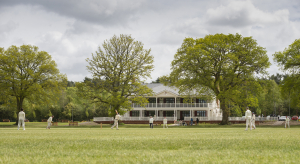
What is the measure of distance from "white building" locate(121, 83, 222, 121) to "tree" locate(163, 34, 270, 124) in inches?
671

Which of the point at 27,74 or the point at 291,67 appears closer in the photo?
the point at 291,67

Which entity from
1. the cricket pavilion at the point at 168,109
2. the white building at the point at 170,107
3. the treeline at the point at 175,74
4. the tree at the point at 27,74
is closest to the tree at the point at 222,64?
the treeline at the point at 175,74

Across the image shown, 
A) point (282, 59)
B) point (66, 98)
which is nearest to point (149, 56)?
point (282, 59)

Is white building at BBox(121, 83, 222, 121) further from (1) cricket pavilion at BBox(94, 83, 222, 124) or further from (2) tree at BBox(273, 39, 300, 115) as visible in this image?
(2) tree at BBox(273, 39, 300, 115)

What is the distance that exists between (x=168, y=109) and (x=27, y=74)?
2808cm

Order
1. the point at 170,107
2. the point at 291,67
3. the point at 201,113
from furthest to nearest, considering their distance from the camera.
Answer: the point at 201,113 → the point at 170,107 → the point at 291,67

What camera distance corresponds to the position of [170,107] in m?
63.2

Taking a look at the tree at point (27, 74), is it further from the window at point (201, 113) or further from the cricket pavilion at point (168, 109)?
the window at point (201, 113)

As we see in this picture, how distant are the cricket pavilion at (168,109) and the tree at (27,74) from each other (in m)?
13.7

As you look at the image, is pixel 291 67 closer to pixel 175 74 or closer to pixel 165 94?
pixel 175 74

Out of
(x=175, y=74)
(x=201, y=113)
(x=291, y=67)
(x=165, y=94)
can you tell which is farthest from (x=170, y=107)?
(x=291, y=67)

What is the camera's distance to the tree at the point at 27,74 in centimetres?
4822

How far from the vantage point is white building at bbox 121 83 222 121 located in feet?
206

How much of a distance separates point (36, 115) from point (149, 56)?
5267 cm
